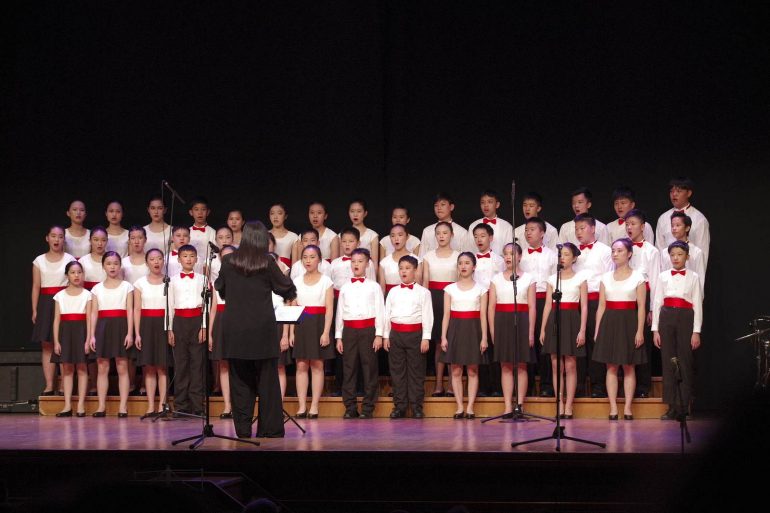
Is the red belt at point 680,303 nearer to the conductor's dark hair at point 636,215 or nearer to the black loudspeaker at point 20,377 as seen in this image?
the conductor's dark hair at point 636,215

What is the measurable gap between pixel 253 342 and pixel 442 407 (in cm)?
248

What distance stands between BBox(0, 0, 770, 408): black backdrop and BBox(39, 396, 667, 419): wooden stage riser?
1149mm

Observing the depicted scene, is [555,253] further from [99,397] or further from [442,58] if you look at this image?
[99,397]

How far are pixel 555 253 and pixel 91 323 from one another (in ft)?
14.2

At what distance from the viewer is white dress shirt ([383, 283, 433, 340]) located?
7809mm

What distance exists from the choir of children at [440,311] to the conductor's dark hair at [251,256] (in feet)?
4.78

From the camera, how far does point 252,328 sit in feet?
19.9

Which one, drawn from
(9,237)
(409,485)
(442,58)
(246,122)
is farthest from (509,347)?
(9,237)

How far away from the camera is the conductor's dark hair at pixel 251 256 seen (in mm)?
6113

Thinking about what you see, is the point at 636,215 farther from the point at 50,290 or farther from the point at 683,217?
the point at 50,290

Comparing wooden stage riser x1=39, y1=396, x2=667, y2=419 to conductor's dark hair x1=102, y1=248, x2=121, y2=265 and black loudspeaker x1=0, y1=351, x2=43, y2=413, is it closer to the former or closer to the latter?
black loudspeaker x1=0, y1=351, x2=43, y2=413

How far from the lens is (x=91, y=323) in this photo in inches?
325

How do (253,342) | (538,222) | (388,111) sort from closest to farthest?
1. (253,342)
2. (538,222)
3. (388,111)

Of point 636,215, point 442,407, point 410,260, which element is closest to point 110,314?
point 410,260
